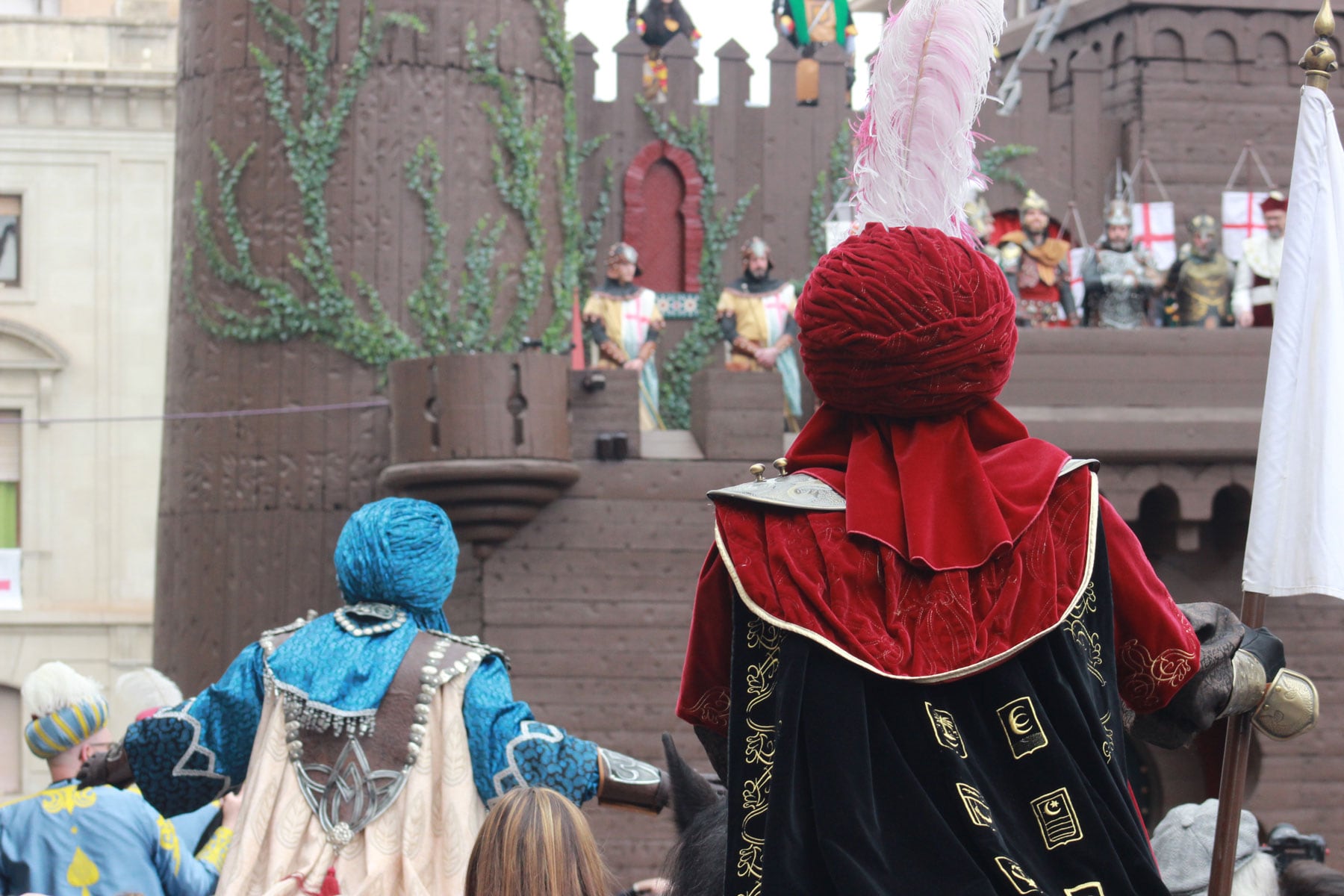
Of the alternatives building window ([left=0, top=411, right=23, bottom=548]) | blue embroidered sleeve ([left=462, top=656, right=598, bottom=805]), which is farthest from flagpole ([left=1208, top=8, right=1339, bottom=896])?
building window ([left=0, top=411, right=23, bottom=548])

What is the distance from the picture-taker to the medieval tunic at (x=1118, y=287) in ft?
39.3

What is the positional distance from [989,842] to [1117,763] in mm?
251

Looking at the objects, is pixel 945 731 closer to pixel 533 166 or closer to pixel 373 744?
pixel 373 744

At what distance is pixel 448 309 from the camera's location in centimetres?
1071

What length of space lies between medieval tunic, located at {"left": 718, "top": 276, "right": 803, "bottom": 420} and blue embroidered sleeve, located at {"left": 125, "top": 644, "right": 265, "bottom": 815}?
23.8ft

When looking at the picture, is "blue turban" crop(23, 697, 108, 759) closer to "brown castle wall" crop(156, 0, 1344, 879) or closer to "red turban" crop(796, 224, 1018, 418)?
"red turban" crop(796, 224, 1018, 418)

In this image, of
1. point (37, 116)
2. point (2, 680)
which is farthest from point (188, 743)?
point (37, 116)

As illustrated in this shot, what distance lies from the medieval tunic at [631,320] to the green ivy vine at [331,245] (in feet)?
3.12

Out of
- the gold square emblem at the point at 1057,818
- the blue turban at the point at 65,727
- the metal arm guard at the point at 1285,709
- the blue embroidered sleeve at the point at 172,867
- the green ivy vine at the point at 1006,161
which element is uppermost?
the green ivy vine at the point at 1006,161

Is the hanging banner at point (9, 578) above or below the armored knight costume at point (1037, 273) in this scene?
below

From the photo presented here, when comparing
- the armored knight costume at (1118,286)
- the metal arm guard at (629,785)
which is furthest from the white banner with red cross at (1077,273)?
the metal arm guard at (629,785)

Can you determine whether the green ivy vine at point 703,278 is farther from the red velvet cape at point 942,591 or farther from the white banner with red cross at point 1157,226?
the red velvet cape at point 942,591

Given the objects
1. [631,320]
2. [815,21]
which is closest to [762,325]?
[631,320]

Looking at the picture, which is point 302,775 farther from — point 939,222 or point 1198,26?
point 1198,26
